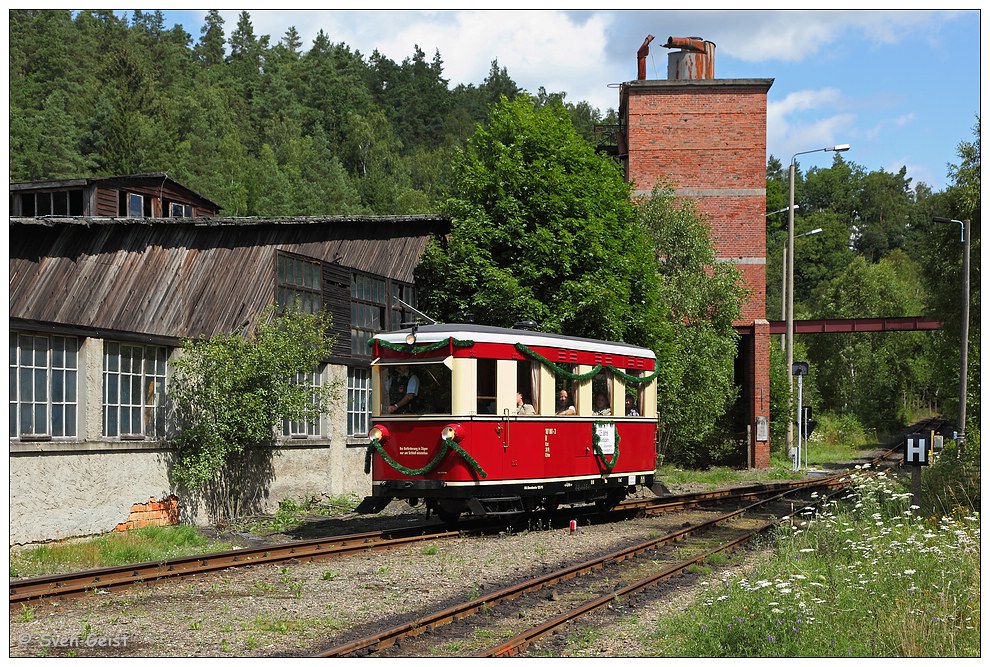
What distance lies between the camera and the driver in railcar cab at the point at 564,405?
58.0 feet

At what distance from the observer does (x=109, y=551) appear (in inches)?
570

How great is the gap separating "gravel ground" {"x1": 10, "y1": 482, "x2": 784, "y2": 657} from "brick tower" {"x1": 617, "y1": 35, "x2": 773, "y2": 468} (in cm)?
2597

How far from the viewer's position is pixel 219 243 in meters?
20.7

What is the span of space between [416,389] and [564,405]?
2.72 meters

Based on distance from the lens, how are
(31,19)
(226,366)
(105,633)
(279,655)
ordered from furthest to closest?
1. (31,19)
2. (226,366)
3. (105,633)
4. (279,655)

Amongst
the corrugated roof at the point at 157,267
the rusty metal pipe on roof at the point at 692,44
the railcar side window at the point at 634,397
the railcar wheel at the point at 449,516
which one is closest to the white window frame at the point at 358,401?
the corrugated roof at the point at 157,267

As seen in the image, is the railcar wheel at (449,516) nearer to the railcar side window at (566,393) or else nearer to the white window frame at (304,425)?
Answer: the railcar side window at (566,393)

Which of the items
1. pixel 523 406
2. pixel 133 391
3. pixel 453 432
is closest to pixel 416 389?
pixel 453 432

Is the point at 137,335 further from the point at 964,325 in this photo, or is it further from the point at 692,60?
the point at 692,60

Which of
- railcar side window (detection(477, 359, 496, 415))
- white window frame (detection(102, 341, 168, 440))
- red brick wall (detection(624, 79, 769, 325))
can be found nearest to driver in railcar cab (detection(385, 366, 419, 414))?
railcar side window (detection(477, 359, 496, 415))

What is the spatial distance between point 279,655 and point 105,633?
5.74 feet

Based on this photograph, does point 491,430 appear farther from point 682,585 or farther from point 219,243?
point 219,243

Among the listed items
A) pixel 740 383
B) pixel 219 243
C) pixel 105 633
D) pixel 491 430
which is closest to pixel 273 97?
pixel 740 383

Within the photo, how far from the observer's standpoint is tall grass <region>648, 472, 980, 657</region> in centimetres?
816
